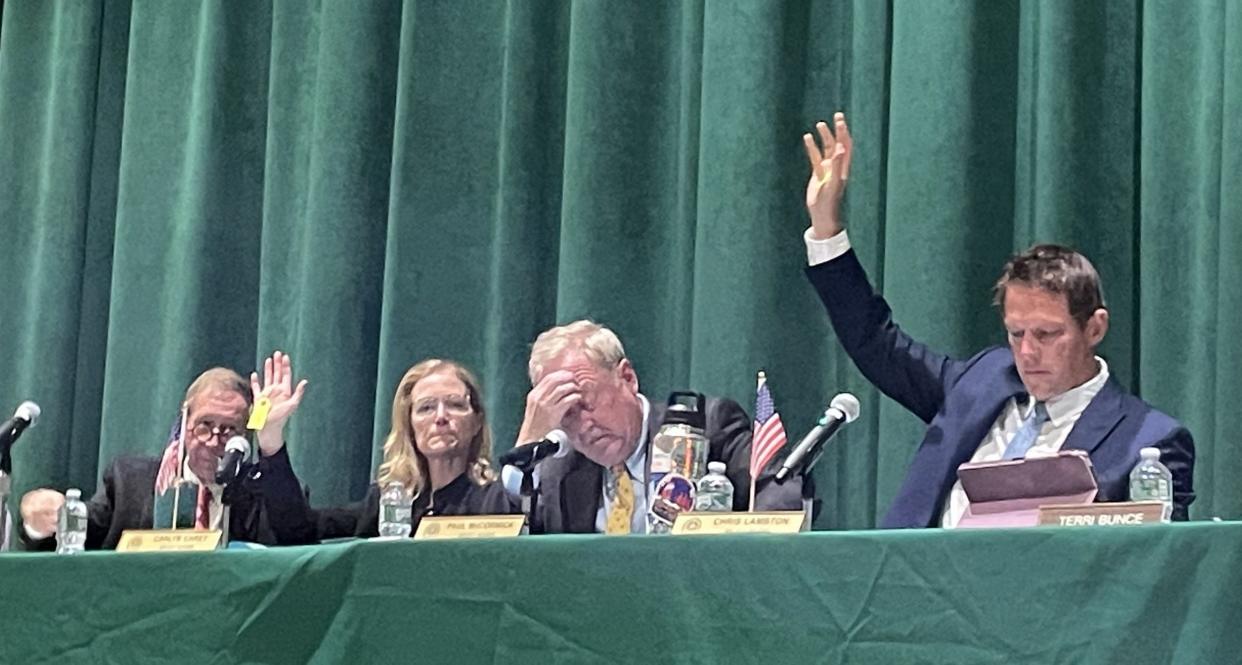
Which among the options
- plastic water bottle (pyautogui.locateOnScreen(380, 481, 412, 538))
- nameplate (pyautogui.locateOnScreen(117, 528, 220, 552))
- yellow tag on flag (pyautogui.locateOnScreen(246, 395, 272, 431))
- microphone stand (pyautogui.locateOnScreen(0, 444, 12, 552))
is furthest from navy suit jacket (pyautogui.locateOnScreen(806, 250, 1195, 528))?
microphone stand (pyautogui.locateOnScreen(0, 444, 12, 552))

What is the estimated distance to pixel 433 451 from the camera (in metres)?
3.13

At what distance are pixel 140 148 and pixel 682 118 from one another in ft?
5.10

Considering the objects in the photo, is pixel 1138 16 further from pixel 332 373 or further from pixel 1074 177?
pixel 332 373

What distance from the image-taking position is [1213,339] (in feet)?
10.5

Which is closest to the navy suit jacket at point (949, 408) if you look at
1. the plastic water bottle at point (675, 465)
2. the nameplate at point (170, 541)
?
the plastic water bottle at point (675, 465)

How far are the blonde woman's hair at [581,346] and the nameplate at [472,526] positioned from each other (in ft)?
3.14

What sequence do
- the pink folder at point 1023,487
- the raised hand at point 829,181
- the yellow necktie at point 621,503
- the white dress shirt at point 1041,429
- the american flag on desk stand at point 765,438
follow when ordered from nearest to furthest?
the pink folder at point 1023,487 → the american flag on desk stand at point 765,438 → the white dress shirt at point 1041,429 → the yellow necktie at point 621,503 → the raised hand at point 829,181

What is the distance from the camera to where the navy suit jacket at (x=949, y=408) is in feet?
8.48

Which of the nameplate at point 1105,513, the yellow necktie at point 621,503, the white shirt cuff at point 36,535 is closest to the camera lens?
the nameplate at point 1105,513

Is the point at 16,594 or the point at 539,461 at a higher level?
the point at 539,461

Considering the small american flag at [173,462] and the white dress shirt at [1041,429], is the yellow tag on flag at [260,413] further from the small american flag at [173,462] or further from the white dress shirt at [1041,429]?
the white dress shirt at [1041,429]

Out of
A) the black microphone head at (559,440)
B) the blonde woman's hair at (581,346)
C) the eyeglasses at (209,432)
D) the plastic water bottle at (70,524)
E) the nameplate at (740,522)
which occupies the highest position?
the blonde woman's hair at (581,346)

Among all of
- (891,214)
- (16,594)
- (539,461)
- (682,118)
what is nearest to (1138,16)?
(891,214)

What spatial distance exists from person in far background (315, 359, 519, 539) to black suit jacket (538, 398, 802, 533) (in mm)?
135
